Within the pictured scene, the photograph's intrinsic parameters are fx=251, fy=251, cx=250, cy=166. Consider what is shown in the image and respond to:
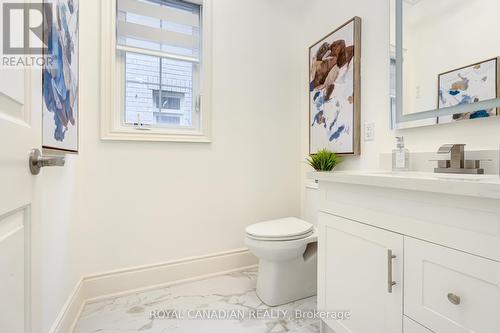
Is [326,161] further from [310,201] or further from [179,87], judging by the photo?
[179,87]

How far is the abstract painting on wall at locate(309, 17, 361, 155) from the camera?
158 centimetres

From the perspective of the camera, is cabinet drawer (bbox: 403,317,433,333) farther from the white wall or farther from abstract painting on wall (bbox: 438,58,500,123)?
the white wall

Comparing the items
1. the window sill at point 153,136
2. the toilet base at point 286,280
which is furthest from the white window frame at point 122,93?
the toilet base at point 286,280

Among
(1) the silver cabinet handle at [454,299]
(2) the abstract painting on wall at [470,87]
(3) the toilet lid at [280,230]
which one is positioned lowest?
(3) the toilet lid at [280,230]

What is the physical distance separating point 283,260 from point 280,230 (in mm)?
174

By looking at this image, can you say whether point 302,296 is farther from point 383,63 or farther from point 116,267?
point 383,63

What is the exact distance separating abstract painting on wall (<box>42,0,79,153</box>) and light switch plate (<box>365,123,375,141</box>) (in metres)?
1.57

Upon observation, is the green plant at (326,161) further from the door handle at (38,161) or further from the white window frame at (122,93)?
the door handle at (38,161)

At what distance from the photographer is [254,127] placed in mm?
2053

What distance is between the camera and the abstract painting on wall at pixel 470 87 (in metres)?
1.01

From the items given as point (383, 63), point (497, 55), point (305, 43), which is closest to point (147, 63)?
point (305, 43)

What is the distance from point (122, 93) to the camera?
5.68 ft

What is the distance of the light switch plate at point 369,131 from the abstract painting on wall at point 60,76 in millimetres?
1569

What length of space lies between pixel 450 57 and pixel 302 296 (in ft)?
4.93
